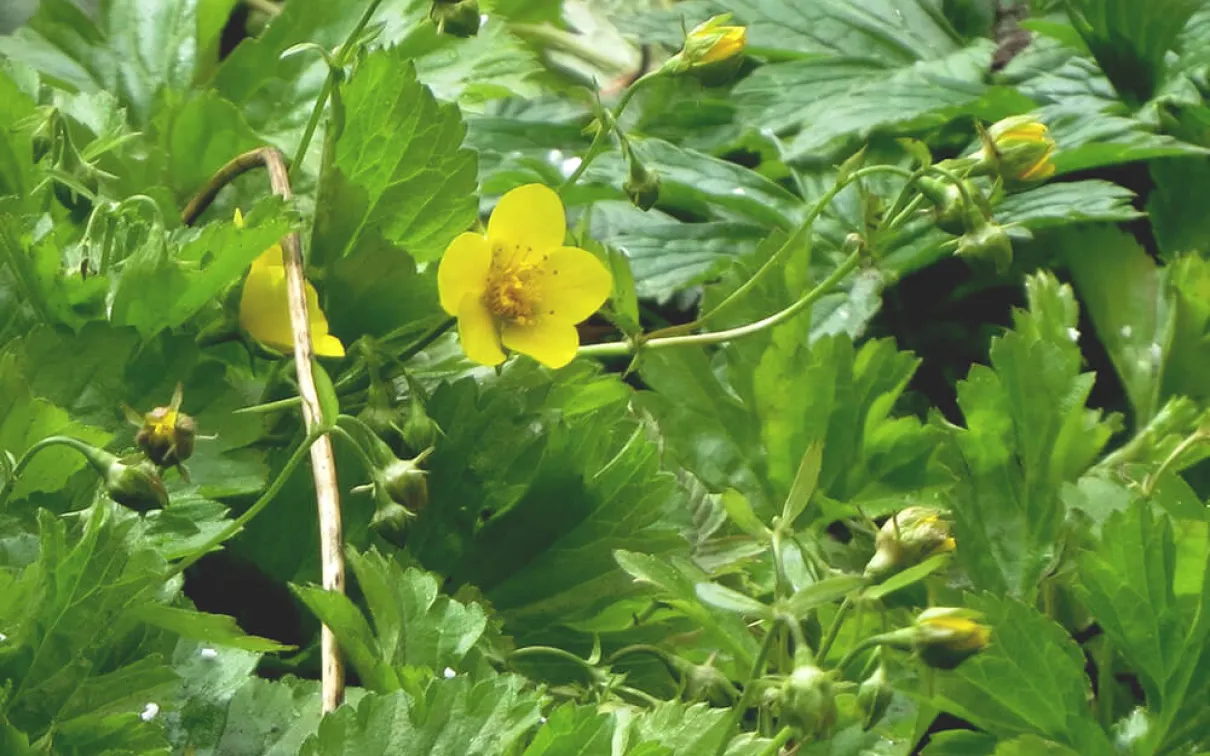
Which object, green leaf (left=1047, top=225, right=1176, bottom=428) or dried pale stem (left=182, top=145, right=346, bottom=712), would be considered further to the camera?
green leaf (left=1047, top=225, right=1176, bottom=428)

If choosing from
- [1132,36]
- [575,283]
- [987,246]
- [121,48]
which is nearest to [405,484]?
[575,283]

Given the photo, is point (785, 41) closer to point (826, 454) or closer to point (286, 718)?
point (826, 454)

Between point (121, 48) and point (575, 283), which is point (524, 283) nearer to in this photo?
point (575, 283)

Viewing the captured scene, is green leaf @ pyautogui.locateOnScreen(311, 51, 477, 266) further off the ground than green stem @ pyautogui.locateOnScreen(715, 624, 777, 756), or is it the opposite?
green leaf @ pyautogui.locateOnScreen(311, 51, 477, 266)

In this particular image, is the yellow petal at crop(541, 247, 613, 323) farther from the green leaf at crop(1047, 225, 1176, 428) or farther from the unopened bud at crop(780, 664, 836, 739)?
the green leaf at crop(1047, 225, 1176, 428)

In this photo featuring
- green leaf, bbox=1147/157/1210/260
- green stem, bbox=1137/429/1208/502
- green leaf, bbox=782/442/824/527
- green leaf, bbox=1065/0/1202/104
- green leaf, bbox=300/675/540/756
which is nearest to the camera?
green leaf, bbox=300/675/540/756

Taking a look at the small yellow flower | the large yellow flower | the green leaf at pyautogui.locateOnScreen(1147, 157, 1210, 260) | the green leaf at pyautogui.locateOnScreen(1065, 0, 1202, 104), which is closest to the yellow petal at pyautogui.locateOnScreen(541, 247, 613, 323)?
the large yellow flower
